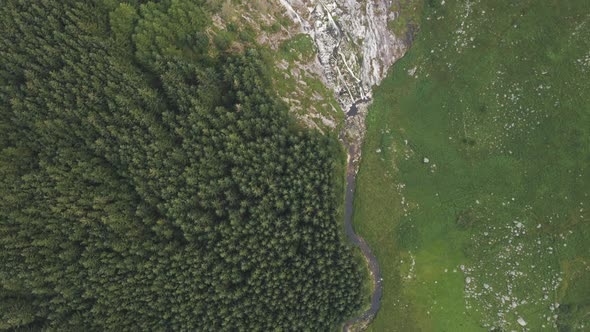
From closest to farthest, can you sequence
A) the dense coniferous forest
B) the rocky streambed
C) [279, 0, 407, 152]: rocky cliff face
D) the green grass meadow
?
the dense coniferous forest, the green grass meadow, the rocky streambed, [279, 0, 407, 152]: rocky cliff face

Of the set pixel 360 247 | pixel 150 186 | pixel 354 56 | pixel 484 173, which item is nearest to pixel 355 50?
pixel 354 56

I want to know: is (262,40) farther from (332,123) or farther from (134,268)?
(134,268)

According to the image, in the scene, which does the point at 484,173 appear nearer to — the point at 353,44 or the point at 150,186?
the point at 353,44

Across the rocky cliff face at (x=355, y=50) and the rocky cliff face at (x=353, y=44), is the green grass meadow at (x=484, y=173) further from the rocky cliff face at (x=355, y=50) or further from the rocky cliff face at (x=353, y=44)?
the rocky cliff face at (x=353, y=44)

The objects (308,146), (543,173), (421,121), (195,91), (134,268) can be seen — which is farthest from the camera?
(421,121)

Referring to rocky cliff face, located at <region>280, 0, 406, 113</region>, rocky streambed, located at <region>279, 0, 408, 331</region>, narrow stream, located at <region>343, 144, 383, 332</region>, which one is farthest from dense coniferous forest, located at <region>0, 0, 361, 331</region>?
rocky cliff face, located at <region>280, 0, 406, 113</region>

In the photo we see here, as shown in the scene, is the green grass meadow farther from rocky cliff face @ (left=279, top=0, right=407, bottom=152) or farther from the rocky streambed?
rocky cliff face @ (left=279, top=0, right=407, bottom=152)

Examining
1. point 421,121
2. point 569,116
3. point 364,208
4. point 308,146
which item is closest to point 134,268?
point 308,146
